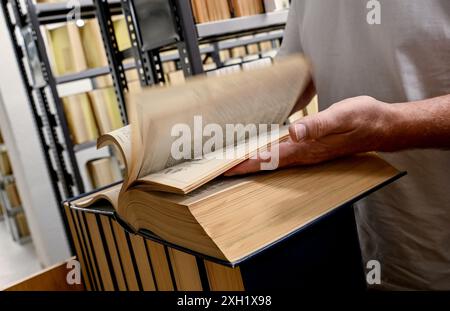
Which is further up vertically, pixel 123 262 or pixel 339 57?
pixel 339 57

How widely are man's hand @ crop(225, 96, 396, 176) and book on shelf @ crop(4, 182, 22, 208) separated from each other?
13.7 feet

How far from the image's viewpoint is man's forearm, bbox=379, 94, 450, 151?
1.51 feet

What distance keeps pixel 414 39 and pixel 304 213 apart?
0.33m

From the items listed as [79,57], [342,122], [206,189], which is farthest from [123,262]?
[79,57]

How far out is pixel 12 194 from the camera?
13.3 feet

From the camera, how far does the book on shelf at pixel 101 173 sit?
2.33 meters

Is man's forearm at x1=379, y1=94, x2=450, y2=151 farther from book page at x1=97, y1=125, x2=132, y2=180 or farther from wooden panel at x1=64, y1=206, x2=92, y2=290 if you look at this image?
wooden panel at x1=64, y1=206, x2=92, y2=290

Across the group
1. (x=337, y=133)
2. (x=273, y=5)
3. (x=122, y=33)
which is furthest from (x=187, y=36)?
(x=122, y=33)

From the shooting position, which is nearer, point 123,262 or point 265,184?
point 265,184

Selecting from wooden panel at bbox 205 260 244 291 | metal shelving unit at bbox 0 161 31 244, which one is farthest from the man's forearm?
metal shelving unit at bbox 0 161 31 244

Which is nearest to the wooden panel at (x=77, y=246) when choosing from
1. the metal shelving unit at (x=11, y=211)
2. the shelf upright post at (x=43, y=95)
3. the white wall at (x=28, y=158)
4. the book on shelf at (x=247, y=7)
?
the book on shelf at (x=247, y=7)

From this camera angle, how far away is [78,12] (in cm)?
186

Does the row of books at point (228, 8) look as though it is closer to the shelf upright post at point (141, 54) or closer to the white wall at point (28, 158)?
the shelf upright post at point (141, 54)
